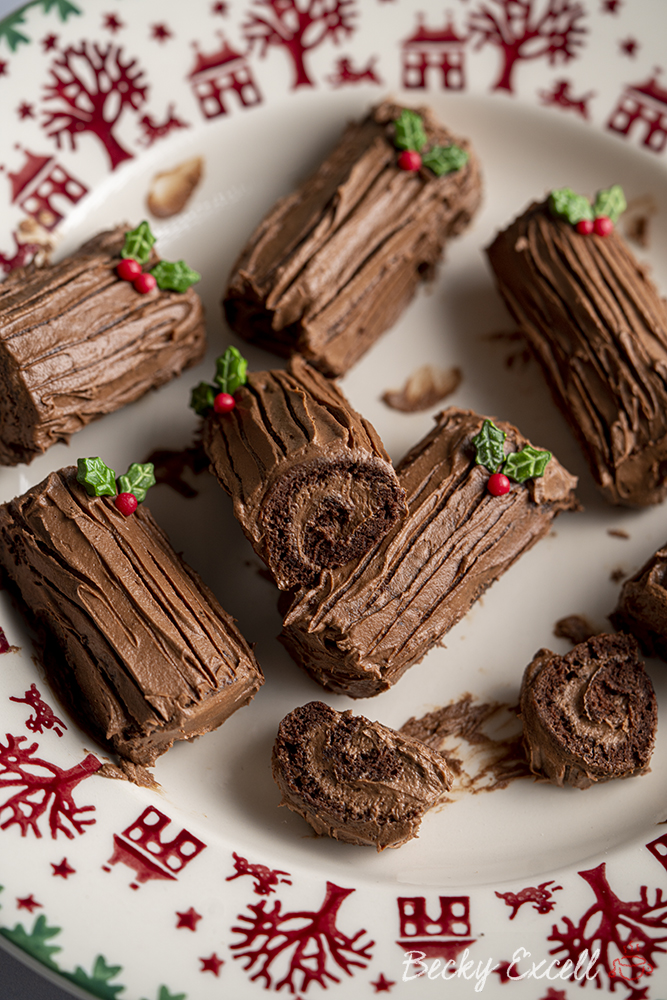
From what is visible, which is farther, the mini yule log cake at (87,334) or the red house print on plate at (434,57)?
the red house print on plate at (434,57)

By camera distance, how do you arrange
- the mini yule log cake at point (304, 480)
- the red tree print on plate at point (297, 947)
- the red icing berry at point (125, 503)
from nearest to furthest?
1. the red tree print on plate at point (297, 947)
2. the mini yule log cake at point (304, 480)
3. the red icing berry at point (125, 503)

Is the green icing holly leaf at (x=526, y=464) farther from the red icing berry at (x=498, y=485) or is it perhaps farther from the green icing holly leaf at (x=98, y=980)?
the green icing holly leaf at (x=98, y=980)

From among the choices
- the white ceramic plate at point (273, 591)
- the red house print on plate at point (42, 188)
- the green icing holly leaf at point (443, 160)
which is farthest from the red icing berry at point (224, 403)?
the green icing holly leaf at point (443, 160)

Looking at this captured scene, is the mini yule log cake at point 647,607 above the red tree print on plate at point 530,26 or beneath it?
beneath

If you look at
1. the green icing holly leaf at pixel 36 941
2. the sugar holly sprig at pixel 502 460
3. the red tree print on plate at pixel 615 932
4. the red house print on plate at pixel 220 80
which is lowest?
the red tree print on plate at pixel 615 932

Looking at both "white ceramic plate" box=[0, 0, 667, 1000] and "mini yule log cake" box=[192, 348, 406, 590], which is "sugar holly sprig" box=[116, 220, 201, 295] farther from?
"mini yule log cake" box=[192, 348, 406, 590]

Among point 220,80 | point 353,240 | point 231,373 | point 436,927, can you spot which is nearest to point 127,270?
point 231,373
